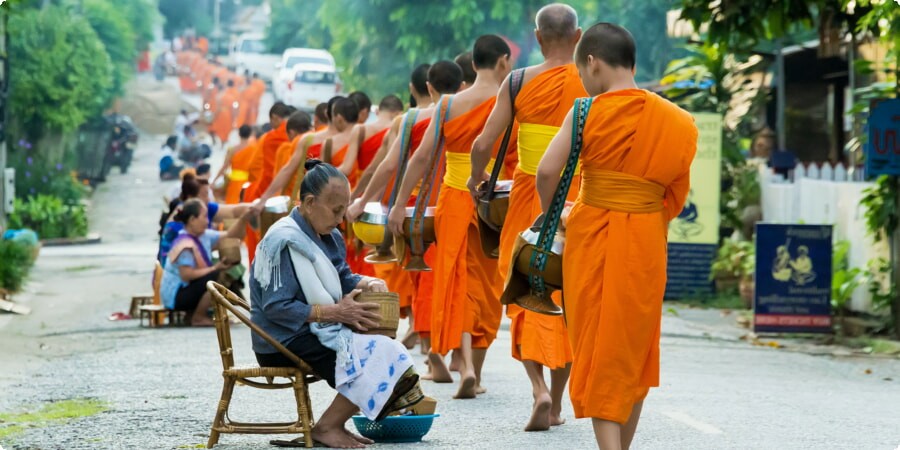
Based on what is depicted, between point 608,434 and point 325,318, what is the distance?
1486 mm

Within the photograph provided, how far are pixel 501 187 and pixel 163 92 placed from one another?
181 feet

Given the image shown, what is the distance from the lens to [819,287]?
14469 millimetres

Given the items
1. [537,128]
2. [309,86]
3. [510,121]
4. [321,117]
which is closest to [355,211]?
[510,121]

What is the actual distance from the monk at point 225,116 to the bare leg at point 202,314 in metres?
38.1

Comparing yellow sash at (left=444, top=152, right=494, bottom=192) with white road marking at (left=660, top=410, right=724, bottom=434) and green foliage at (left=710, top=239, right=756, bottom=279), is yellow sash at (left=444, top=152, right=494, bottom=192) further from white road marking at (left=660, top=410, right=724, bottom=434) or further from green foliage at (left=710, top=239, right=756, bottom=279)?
green foliage at (left=710, top=239, right=756, bottom=279)

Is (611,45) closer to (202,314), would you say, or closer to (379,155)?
(379,155)

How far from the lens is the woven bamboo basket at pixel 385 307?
7.56 metres

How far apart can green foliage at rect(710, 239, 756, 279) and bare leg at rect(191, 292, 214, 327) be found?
5612 mm

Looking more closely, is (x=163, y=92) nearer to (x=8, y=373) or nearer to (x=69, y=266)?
(x=69, y=266)

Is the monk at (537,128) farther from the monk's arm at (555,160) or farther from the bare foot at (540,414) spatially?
the monk's arm at (555,160)

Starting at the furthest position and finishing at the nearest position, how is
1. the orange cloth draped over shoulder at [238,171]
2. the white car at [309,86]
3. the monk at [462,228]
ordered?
1. the white car at [309,86]
2. the orange cloth draped over shoulder at [238,171]
3. the monk at [462,228]

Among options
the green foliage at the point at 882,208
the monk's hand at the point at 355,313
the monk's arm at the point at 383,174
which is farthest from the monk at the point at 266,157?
the monk's hand at the point at 355,313

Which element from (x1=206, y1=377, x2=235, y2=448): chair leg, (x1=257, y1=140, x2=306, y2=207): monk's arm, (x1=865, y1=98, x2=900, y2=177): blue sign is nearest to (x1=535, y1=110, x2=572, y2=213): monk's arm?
(x1=206, y1=377, x2=235, y2=448): chair leg

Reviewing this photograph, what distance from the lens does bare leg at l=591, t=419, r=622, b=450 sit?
6691mm
